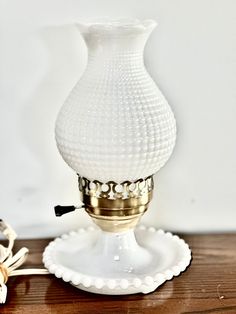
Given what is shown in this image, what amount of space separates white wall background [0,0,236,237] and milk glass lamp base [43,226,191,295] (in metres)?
0.07

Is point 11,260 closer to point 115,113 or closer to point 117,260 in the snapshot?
point 117,260

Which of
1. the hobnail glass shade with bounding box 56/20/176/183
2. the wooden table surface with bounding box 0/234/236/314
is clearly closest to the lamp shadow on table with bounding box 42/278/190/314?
the wooden table surface with bounding box 0/234/236/314

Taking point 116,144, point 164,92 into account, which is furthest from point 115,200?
point 164,92

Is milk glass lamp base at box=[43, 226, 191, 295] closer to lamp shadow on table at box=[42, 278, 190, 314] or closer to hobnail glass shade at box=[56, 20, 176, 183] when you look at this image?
lamp shadow on table at box=[42, 278, 190, 314]

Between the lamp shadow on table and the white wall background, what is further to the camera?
the white wall background

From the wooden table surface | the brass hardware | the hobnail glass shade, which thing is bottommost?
the wooden table surface

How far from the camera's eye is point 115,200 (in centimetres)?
70

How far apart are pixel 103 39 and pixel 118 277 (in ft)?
0.90

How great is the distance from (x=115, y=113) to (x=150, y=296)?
0.72 ft

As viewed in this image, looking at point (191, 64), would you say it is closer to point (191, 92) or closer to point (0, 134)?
point (191, 92)

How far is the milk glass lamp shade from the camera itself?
0.65 metres

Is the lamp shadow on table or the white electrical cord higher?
the white electrical cord

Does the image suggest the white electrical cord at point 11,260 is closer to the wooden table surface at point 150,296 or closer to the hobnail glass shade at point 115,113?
the wooden table surface at point 150,296

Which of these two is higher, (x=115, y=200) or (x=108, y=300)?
(x=115, y=200)
